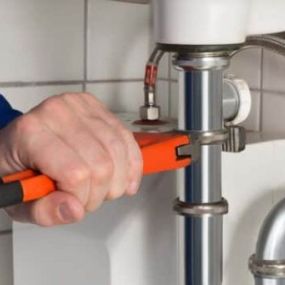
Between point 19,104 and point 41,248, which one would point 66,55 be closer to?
point 19,104

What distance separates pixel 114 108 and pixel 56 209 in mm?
449

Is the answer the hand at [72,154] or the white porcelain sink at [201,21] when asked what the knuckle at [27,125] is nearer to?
the hand at [72,154]

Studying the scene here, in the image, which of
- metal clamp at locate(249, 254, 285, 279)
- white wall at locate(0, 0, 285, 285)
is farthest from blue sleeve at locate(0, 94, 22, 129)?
metal clamp at locate(249, 254, 285, 279)

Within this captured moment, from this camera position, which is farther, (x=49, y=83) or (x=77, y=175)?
(x=49, y=83)

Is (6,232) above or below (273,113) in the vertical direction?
below

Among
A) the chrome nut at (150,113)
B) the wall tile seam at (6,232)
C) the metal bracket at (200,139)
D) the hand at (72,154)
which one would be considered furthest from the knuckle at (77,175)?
the wall tile seam at (6,232)

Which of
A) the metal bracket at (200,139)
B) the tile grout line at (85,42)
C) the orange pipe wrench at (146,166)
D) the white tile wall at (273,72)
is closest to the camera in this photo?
the orange pipe wrench at (146,166)

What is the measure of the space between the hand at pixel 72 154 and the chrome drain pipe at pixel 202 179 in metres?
0.08

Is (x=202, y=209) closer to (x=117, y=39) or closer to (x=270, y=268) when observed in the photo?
(x=270, y=268)

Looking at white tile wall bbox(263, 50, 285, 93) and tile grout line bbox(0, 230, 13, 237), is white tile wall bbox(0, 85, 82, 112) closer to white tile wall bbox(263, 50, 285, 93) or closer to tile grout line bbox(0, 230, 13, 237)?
tile grout line bbox(0, 230, 13, 237)

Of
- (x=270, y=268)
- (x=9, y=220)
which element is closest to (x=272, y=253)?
(x=270, y=268)

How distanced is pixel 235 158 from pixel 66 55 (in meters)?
0.28

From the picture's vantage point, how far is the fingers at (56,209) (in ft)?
1.14

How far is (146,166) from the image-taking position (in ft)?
1.27
